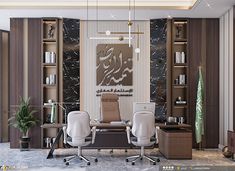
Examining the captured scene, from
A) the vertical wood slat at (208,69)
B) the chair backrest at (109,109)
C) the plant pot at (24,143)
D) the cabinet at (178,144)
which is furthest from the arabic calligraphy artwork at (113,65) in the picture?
the cabinet at (178,144)

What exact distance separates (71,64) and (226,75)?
4.12 meters

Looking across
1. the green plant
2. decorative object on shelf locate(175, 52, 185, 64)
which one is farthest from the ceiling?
the green plant

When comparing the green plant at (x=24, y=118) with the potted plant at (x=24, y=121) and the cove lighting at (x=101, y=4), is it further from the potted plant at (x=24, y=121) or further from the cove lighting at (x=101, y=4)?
the cove lighting at (x=101, y=4)

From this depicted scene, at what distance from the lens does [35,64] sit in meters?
8.97

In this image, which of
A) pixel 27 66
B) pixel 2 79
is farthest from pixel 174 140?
pixel 2 79

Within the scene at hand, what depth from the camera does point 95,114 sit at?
9352 millimetres

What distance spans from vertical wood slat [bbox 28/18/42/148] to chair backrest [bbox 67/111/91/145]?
2509 millimetres

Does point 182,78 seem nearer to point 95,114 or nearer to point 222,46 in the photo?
point 222,46

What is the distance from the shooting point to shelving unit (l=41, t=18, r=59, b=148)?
8.92 meters

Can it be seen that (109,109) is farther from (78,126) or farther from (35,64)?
(35,64)

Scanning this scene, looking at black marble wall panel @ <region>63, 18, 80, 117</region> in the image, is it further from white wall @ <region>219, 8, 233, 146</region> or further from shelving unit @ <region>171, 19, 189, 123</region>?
white wall @ <region>219, 8, 233, 146</region>

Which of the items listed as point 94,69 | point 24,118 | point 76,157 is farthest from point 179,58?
point 24,118

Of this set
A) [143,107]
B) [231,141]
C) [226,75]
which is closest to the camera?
[143,107]

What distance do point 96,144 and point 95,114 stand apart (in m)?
1.62
